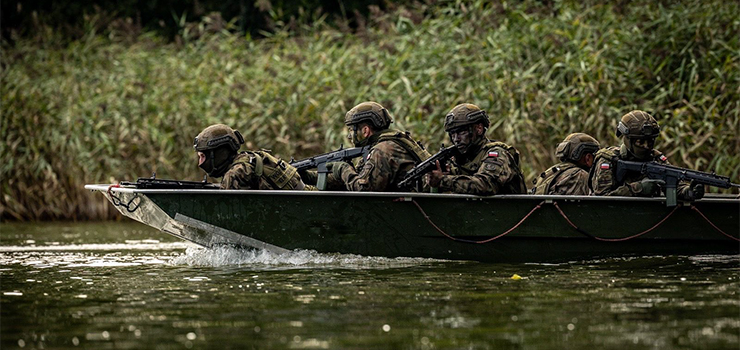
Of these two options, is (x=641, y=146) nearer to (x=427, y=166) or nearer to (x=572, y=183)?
(x=572, y=183)

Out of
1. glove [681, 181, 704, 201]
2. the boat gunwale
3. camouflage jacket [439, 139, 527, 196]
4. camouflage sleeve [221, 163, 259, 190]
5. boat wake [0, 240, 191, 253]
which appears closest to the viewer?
the boat gunwale

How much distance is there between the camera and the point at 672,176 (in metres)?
10.9

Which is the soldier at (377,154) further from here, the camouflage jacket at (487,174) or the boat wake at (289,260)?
the boat wake at (289,260)

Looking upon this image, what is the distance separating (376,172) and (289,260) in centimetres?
114

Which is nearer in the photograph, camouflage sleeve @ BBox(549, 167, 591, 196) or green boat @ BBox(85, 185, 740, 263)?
green boat @ BBox(85, 185, 740, 263)

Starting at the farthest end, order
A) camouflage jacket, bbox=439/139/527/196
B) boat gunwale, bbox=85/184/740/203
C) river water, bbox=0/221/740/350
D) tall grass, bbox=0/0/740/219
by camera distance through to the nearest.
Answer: tall grass, bbox=0/0/740/219 → camouflage jacket, bbox=439/139/527/196 → boat gunwale, bbox=85/184/740/203 → river water, bbox=0/221/740/350

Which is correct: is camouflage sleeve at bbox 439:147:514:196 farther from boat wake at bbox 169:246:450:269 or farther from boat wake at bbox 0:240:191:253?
boat wake at bbox 0:240:191:253

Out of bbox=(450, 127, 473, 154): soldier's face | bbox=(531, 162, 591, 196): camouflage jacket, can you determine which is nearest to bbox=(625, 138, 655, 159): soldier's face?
bbox=(531, 162, 591, 196): camouflage jacket

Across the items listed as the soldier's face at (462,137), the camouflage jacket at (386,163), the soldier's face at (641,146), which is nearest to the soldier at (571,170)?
the soldier's face at (641,146)

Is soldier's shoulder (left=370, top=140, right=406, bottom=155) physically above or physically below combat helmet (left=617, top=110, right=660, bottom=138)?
below

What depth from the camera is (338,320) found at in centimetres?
722

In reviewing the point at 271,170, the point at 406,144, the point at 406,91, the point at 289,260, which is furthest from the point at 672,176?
the point at 406,91

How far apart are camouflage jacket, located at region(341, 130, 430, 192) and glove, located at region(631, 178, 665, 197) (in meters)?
1.98

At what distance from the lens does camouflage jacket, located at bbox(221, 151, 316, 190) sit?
11172 millimetres
